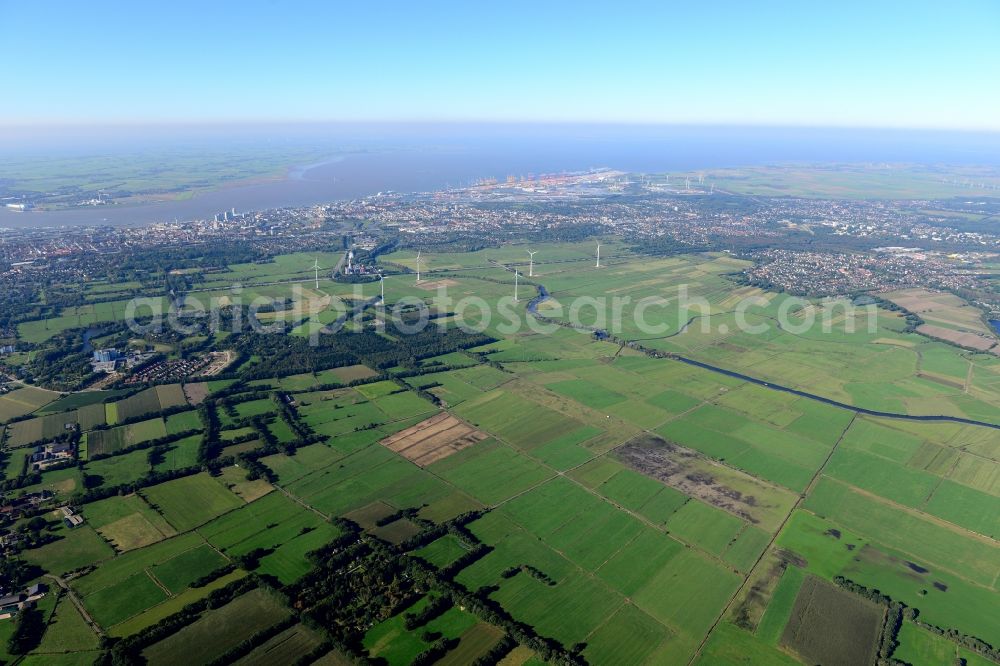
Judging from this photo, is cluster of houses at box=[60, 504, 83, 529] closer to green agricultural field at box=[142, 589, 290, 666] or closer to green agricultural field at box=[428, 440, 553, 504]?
green agricultural field at box=[142, 589, 290, 666]

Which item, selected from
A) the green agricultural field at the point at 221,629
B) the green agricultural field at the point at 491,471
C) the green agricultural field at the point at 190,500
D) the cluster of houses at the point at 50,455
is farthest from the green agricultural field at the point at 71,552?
the green agricultural field at the point at 491,471

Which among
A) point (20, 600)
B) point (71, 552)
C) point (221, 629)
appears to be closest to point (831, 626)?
point (221, 629)

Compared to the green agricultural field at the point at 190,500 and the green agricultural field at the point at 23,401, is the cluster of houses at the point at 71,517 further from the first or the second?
the green agricultural field at the point at 23,401

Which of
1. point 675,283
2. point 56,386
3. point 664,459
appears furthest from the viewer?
point 675,283

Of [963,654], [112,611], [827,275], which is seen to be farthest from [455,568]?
[827,275]

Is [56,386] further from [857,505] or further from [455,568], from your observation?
[857,505]

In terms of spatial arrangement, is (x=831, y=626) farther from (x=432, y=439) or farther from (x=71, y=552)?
(x=71, y=552)

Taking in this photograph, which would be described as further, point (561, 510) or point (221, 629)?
point (561, 510)

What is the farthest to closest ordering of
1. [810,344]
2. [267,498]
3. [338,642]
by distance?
[810,344] → [267,498] → [338,642]
